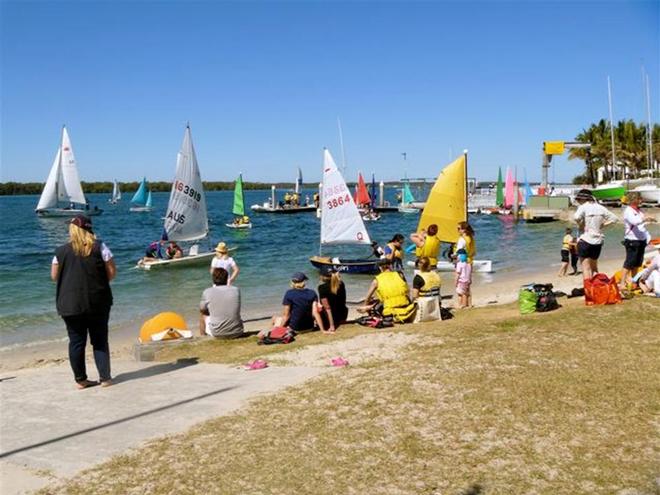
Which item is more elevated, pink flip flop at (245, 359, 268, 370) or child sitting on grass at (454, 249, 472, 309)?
child sitting on grass at (454, 249, 472, 309)

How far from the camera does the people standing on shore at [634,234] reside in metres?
11.0

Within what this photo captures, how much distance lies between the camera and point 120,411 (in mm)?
6211

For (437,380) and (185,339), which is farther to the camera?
(185,339)

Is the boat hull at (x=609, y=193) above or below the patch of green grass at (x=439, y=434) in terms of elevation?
above

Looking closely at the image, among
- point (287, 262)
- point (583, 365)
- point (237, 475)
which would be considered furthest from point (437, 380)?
point (287, 262)

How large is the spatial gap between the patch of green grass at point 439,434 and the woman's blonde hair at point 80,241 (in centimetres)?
248

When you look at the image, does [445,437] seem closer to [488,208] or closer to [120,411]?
[120,411]

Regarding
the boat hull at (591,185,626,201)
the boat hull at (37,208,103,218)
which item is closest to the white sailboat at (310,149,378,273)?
the boat hull at (591,185,626,201)

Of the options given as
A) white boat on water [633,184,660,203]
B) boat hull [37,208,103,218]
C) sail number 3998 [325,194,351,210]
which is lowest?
sail number 3998 [325,194,351,210]

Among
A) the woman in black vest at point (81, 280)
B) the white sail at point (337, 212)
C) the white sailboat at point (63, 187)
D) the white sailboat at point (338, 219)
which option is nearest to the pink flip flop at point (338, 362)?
the woman in black vest at point (81, 280)

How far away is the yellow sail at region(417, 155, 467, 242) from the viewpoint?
1884 centimetres

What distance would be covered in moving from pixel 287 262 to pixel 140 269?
7406mm

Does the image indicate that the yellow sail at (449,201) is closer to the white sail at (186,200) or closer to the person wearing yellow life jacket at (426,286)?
the person wearing yellow life jacket at (426,286)

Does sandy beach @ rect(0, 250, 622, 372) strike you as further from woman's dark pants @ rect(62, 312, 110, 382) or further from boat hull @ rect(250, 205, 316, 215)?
boat hull @ rect(250, 205, 316, 215)
